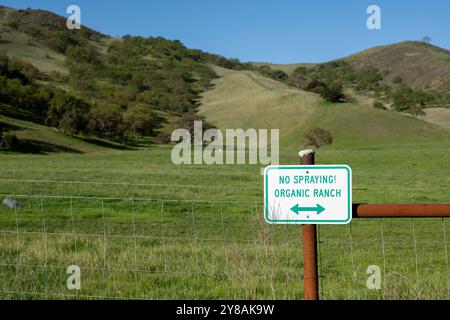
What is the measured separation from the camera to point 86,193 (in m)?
21.5

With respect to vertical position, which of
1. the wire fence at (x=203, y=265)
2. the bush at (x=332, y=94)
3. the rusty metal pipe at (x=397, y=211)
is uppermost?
the bush at (x=332, y=94)

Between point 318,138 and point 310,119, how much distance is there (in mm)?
15941

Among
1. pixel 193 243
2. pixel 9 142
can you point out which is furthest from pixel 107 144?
pixel 193 243

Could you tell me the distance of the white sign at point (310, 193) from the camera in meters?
4.75

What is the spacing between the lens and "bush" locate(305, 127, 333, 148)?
238 feet

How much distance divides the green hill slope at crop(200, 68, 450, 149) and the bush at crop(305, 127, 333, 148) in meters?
1.65

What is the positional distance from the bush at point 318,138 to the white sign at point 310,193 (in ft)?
222

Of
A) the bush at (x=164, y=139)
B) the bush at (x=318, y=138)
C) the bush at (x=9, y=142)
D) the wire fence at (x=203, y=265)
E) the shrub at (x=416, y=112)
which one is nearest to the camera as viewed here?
the wire fence at (x=203, y=265)

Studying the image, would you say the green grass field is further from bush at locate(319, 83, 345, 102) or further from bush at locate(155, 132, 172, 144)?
bush at locate(319, 83, 345, 102)

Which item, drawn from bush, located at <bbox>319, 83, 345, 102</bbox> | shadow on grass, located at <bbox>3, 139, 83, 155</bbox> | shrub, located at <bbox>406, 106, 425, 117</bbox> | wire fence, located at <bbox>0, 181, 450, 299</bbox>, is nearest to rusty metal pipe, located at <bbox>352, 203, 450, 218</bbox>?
wire fence, located at <bbox>0, 181, 450, 299</bbox>

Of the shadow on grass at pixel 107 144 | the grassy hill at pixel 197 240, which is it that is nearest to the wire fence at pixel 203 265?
the grassy hill at pixel 197 240

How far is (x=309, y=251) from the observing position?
490 cm

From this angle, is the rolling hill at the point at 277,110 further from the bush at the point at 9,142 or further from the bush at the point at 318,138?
the bush at the point at 9,142
